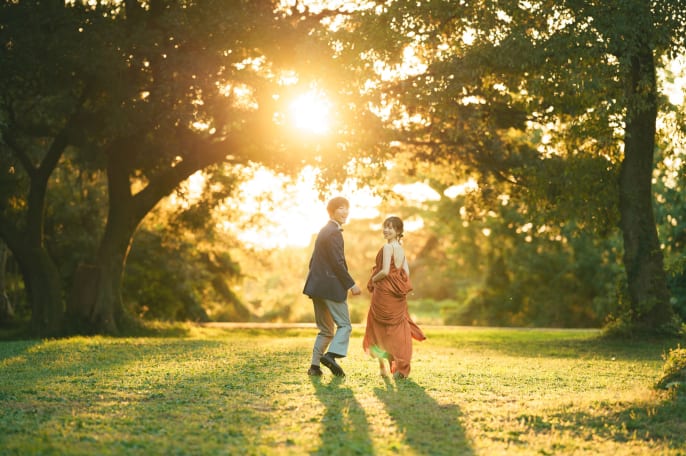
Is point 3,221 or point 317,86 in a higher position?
point 317,86

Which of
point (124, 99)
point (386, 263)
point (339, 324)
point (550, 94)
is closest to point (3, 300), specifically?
point (124, 99)

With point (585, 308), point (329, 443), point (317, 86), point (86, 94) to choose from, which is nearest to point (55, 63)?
point (86, 94)

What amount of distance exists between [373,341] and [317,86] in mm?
8552

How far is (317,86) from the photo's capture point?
17844 millimetres

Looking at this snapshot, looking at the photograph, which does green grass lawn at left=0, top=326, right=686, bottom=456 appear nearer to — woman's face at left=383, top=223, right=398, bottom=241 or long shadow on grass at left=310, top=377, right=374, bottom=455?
long shadow on grass at left=310, top=377, right=374, bottom=455

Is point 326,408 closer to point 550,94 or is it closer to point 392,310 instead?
point 392,310

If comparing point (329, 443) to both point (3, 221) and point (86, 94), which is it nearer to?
point (86, 94)

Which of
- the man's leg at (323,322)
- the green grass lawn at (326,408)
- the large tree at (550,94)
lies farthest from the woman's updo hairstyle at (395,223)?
the large tree at (550,94)

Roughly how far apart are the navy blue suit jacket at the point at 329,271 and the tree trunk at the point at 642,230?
1139 centimetres

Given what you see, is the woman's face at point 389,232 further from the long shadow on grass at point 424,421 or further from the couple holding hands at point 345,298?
the long shadow on grass at point 424,421

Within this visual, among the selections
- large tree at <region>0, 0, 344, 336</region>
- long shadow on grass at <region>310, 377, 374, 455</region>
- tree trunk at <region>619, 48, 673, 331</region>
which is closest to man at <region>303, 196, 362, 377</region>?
long shadow on grass at <region>310, 377, 374, 455</region>

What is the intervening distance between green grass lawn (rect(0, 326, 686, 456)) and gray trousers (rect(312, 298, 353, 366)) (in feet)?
1.37

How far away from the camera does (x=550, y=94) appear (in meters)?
17.2

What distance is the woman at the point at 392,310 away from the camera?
404 inches
